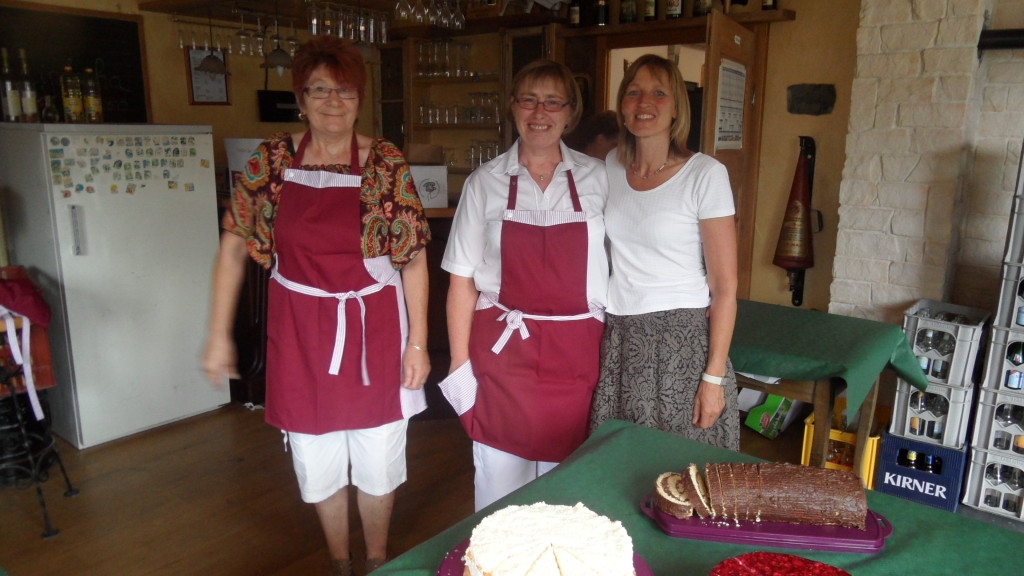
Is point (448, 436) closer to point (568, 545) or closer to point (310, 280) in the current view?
point (310, 280)

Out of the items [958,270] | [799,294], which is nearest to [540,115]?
[958,270]

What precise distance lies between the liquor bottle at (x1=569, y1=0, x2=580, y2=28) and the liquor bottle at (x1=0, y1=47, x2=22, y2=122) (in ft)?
9.07

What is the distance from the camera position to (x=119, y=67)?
417 cm

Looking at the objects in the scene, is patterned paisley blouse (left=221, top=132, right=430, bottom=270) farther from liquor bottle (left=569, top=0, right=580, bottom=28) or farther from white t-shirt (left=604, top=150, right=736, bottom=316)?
liquor bottle (left=569, top=0, right=580, bottom=28)

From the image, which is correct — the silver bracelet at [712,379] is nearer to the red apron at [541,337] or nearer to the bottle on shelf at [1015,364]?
the red apron at [541,337]

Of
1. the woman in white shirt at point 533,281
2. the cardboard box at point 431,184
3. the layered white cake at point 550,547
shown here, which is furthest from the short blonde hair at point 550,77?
the cardboard box at point 431,184

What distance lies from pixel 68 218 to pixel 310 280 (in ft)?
6.00

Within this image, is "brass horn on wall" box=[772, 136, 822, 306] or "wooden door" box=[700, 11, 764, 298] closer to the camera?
"wooden door" box=[700, 11, 764, 298]

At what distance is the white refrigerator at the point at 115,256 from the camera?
3094 millimetres

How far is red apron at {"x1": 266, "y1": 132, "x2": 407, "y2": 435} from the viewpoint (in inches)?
71.5

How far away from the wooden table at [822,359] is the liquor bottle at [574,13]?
2267 mm

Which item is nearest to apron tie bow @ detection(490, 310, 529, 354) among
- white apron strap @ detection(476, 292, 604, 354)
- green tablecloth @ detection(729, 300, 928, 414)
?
white apron strap @ detection(476, 292, 604, 354)

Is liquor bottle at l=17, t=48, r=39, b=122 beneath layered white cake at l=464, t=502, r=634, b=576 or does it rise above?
above

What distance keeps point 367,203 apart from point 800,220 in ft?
7.83
